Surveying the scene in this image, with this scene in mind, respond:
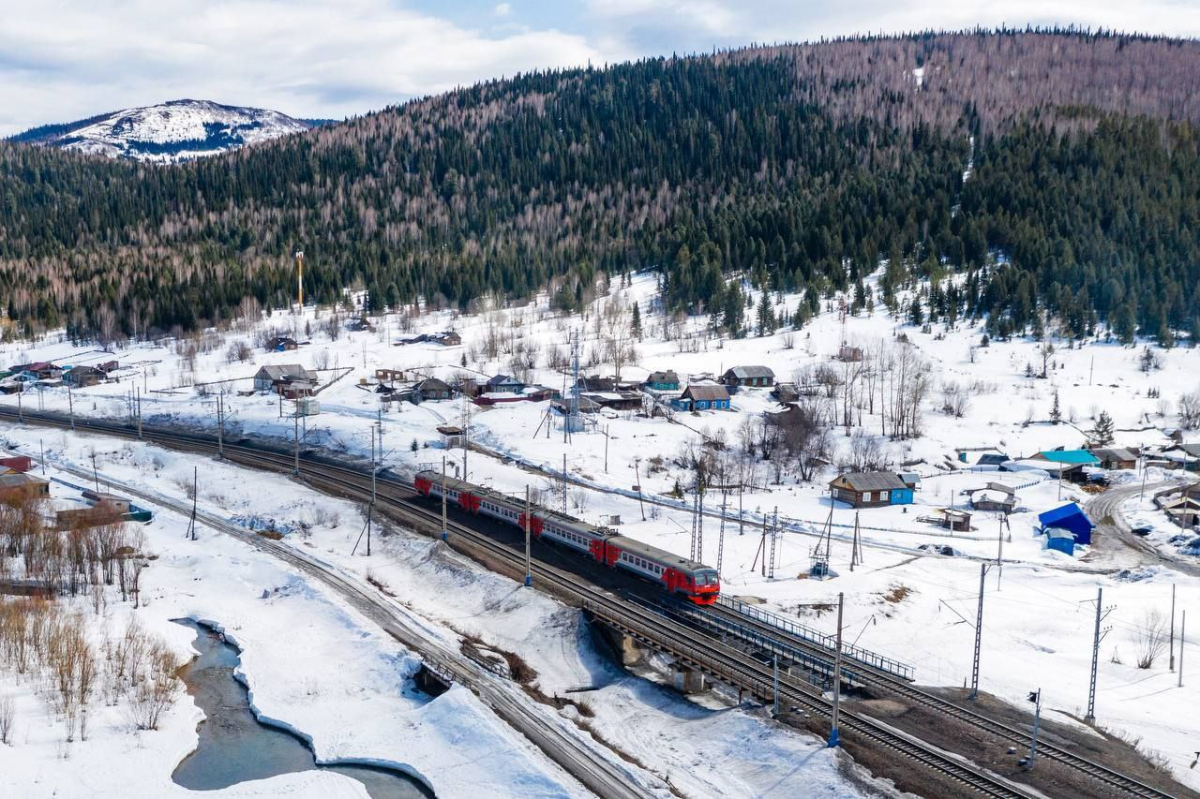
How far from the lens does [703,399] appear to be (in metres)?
97.4

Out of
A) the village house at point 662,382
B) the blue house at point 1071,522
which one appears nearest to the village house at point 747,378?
the village house at point 662,382

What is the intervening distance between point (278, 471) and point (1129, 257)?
399 feet

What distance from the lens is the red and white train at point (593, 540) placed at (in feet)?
148

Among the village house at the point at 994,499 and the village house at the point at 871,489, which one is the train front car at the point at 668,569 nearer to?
the village house at the point at 871,489

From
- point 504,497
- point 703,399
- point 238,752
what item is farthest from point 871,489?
point 238,752

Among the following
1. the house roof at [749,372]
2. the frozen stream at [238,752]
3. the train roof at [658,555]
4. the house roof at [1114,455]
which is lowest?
the frozen stream at [238,752]

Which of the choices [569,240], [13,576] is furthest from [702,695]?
[569,240]

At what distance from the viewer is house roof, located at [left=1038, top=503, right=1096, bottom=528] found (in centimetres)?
6512

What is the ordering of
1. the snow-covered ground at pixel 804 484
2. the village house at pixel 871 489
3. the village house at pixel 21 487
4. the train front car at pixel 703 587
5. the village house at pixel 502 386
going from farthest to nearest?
the village house at pixel 502 386, the village house at pixel 871 489, the village house at pixel 21 487, the train front car at pixel 703 587, the snow-covered ground at pixel 804 484

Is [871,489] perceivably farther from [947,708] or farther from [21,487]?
[21,487]

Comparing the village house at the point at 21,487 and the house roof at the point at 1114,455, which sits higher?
the house roof at the point at 1114,455

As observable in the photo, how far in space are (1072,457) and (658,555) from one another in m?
53.2

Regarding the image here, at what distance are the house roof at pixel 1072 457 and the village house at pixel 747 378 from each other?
3220cm

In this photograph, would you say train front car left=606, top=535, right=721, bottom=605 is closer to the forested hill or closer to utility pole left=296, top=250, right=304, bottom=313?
the forested hill
